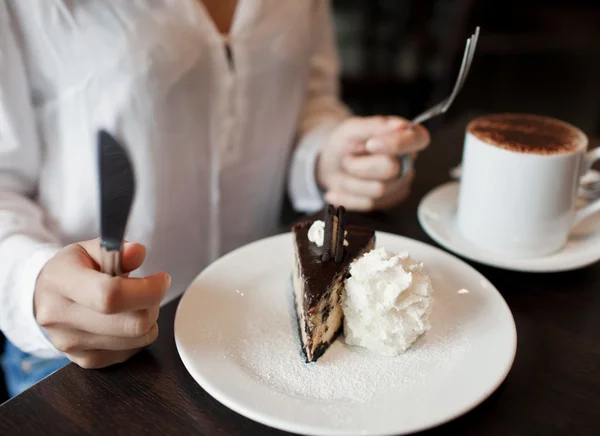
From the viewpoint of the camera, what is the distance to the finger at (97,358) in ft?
1.81

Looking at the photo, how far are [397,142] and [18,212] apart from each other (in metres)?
0.53

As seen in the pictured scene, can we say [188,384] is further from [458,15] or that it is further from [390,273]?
[458,15]

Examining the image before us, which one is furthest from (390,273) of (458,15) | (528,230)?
(458,15)

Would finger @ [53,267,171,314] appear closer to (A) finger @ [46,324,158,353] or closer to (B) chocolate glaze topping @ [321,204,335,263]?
(A) finger @ [46,324,158,353]

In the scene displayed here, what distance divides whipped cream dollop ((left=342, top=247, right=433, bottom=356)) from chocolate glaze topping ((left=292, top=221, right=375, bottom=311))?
0.07 ft

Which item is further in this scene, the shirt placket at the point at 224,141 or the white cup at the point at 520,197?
the shirt placket at the point at 224,141

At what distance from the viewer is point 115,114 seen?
85 cm

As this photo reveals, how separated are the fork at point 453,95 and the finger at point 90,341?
49 centimetres

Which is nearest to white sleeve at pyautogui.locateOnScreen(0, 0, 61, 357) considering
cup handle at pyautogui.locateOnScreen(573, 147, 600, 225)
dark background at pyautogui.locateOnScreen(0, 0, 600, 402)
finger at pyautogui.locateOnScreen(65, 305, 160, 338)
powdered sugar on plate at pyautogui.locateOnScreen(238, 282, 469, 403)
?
finger at pyautogui.locateOnScreen(65, 305, 160, 338)

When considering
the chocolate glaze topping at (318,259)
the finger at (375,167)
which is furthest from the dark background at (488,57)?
the chocolate glaze topping at (318,259)

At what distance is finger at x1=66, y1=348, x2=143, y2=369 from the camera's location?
0.55 m

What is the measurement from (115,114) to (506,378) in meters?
0.64

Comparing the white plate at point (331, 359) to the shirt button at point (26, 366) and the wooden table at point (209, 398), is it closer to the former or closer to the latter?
the wooden table at point (209, 398)

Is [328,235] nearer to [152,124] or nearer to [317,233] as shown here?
[317,233]
